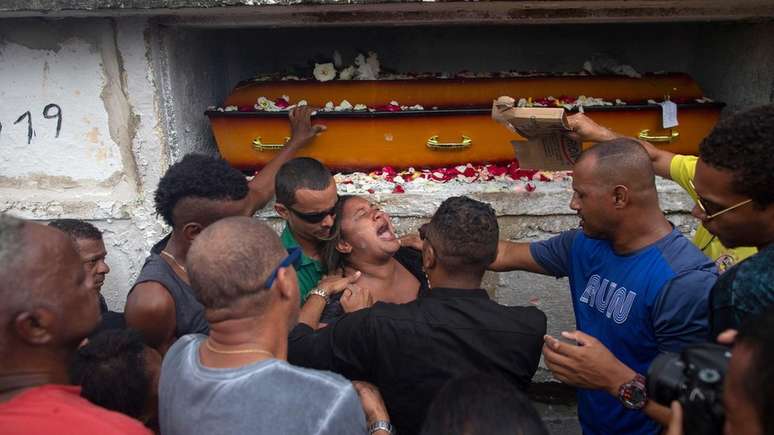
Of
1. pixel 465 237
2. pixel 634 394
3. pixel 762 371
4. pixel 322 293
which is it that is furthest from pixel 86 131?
pixel 762 371

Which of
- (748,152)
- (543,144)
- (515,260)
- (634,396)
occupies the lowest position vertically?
(634,396)

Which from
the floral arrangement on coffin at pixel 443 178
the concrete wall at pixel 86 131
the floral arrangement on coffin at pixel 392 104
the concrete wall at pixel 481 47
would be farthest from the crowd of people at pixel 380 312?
the concrete wall at pixel 481 47

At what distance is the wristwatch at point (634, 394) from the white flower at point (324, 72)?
8.21ft

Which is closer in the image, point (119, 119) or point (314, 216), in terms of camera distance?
point (314, 216)

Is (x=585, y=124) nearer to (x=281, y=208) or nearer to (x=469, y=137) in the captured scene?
(x=469, y=137)

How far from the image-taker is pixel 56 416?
1314 mm

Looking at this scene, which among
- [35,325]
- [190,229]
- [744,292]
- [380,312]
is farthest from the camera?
[190,229]

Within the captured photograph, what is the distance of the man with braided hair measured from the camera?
74.0 inches

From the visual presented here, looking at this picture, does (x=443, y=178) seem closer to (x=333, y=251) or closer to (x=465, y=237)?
(x=333, y=251)

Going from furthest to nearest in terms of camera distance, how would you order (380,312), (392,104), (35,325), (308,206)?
(392,104)
(308,206)
(380,312)
(35,325)

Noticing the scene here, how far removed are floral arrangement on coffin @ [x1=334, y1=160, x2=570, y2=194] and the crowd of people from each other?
19.0 inches

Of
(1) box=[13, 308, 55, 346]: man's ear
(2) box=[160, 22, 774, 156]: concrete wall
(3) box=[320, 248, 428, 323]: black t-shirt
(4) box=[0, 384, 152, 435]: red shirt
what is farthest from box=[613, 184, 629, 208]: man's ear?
(2) box=[160, 22, 774, 156]: concrete wall

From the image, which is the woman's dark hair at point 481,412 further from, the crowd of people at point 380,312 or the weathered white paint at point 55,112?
the weathered white paint at point 55,112

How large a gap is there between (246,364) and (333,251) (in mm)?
1259
